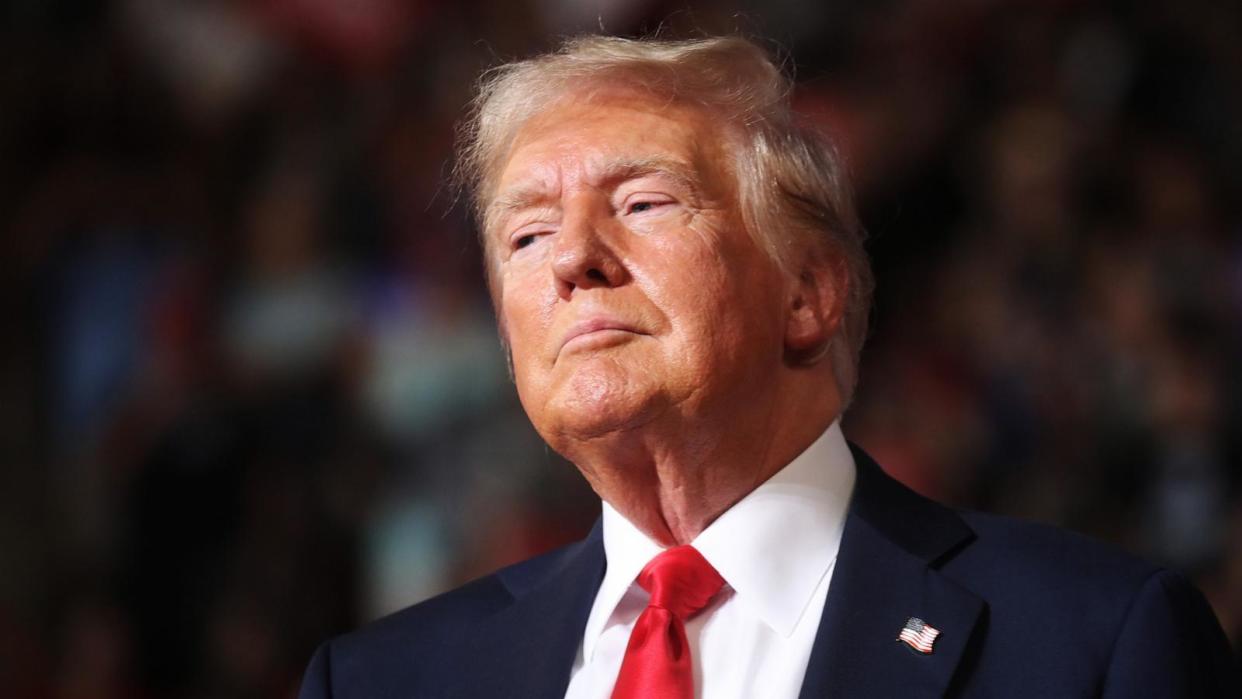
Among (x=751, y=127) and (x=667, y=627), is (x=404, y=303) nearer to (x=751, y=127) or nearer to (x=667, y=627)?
(x=751, y=127)

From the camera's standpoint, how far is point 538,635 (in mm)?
2486

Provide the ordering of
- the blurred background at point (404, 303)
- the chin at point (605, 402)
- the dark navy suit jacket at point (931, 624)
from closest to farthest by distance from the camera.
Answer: the dark navy suit jacket at point (931, 624) < the chin at point (605, 402) < the blurred background at point (404, 303)

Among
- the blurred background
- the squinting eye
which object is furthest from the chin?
the blurred background

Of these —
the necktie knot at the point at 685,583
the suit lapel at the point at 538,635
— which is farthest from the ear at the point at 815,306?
the suit lapel at the point at 538,635

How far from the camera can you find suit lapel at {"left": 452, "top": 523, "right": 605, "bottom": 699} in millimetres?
2406

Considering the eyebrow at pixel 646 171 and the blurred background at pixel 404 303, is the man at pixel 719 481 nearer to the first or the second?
the eyebrow at pixel 646 171

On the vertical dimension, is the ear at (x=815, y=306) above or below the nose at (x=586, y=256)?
below

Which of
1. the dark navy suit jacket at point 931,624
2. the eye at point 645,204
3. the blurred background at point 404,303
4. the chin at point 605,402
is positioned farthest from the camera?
the blurred background at point 404,303

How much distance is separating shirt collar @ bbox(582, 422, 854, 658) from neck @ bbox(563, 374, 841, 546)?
21 mm

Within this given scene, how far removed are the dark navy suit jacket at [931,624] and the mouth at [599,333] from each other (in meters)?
0.43

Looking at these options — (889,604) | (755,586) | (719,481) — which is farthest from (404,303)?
(889,604)

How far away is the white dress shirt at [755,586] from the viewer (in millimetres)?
2258

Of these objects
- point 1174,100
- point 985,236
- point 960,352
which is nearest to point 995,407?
point 960,352

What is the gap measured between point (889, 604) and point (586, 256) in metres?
0.63
